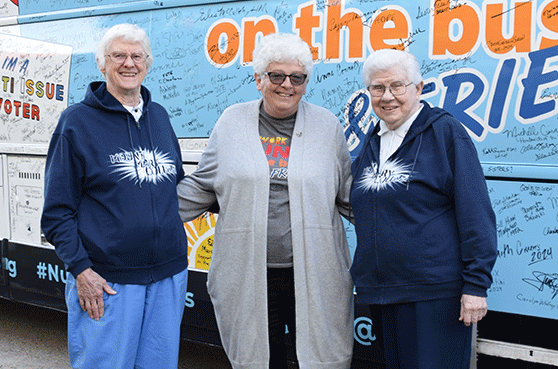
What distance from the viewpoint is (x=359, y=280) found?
2.15 m

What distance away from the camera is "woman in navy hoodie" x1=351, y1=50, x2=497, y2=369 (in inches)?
76.9

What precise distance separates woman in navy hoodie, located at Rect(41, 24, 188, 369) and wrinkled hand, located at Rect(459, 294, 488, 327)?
3.49ft

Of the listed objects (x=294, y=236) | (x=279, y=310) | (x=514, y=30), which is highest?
(x=514, y=30)

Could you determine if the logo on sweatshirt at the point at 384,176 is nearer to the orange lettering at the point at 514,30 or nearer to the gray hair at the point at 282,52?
the gray hair at the point at 282,52

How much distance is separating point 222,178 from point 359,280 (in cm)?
67

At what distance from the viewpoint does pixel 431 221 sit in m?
2.00

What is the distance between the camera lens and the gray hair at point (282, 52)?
89.4 inches

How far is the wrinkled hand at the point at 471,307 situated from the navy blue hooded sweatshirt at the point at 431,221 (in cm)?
2

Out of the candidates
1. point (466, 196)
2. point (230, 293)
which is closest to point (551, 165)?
point (466, 196)

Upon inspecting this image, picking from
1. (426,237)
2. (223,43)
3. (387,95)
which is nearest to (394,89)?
(387,95)

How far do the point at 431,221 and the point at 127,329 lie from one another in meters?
1.14

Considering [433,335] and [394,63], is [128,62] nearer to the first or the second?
[394,63]

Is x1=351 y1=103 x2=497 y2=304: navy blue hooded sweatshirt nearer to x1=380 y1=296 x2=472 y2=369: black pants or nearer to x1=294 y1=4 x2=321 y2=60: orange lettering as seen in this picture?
x1=380 y1=296 x2=472 y2=369: black pants
